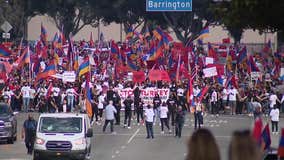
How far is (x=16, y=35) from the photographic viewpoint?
286 feet

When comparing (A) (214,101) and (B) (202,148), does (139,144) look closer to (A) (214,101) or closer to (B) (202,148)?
(A) (214,101)

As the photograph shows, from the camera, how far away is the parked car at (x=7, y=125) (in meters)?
31.6

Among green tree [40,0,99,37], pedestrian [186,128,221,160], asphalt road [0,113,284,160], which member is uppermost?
green tree [40,0,99,37]

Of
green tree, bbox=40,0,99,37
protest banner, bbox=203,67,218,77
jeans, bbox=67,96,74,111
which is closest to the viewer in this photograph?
jeans, bbox=67,96,74,111

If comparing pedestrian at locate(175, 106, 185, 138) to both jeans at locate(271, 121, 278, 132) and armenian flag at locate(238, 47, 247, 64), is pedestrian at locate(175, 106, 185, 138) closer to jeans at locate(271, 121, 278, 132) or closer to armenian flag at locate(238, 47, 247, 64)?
jeans at locate(271, 121, 278, 132)

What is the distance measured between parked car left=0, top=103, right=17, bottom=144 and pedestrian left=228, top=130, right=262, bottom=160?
24.3 m

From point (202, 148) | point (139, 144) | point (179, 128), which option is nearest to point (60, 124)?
point (139, 144)

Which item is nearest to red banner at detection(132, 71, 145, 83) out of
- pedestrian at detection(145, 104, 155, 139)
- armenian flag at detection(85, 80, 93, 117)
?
armenian flag at detection(85, 80, 93, 117)

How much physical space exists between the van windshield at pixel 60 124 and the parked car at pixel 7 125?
5173mm

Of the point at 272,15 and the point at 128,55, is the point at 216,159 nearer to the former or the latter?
the point at 272,15

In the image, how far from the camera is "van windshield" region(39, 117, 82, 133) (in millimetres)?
26531

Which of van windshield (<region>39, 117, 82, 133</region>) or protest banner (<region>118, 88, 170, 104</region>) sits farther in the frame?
protest banner (<region>118, 88, 170, 104</region>)

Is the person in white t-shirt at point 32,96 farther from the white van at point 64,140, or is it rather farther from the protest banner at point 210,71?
the white van at point 64,140

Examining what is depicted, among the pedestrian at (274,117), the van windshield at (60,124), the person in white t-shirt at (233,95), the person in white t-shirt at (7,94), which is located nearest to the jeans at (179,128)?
the pedestrian at (274,117)
